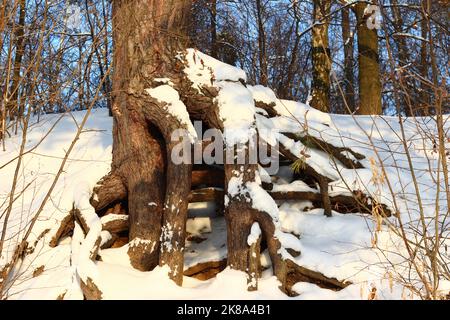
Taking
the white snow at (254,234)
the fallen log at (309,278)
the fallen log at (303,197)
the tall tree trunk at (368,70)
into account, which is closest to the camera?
the fallen log at (309,278)

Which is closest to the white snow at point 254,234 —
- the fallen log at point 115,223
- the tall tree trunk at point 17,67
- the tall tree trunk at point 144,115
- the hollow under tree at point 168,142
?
the hollow under tree at point 168,142

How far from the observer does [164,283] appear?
14.5ft

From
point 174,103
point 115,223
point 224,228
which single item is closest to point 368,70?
point 224,228

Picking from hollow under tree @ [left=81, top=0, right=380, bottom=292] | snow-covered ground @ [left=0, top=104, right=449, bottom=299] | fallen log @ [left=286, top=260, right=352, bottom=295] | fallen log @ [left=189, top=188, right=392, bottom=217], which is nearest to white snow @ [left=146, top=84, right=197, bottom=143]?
hollow under tree @ [left=81, top=0, right=380, bottom=292]

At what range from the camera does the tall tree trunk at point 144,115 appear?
4.92 m

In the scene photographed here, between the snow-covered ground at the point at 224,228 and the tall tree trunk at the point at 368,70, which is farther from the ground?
the tall tree trunk at the point at 368,70

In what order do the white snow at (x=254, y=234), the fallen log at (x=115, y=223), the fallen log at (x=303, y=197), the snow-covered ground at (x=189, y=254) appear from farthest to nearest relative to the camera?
the fallen log at (x=303, y=197), the fallen log at (x=115, y=223), the white snow at (x=254, y=234), the snow-covered ground at (x=189, y=254)

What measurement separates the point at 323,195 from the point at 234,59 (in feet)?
23.6

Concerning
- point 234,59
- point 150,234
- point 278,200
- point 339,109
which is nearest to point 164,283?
point 150,234

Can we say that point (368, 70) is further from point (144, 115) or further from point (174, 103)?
point (144, 115)

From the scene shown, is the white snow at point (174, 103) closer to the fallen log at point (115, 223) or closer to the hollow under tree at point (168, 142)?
the hollow under tree at point (168, 142)

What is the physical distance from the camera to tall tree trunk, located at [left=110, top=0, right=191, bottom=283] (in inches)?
194

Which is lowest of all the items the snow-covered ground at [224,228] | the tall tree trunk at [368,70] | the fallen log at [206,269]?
the fallen log at [206,269]
